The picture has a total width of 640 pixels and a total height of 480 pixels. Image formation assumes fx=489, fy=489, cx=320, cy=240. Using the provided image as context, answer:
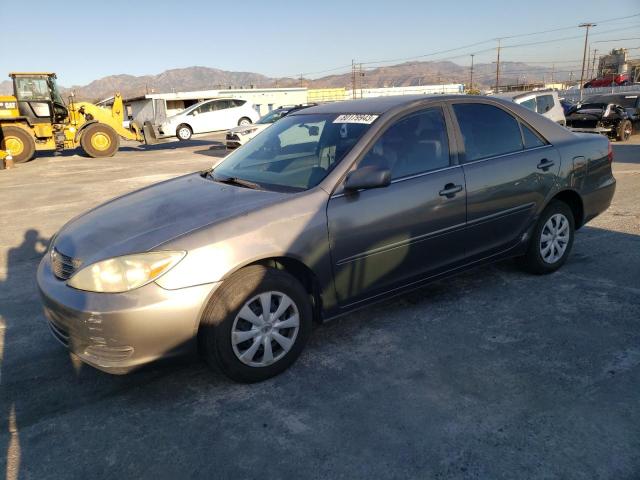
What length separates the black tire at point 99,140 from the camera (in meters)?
17.1

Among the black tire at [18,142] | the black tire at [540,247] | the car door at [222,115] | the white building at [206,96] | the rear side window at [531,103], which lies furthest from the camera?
the white building at [206,96]

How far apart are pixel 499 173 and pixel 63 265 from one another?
313 cm

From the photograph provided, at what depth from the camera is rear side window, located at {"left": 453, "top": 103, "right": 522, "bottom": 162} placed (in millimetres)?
3775

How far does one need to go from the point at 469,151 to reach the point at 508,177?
1.36 ft

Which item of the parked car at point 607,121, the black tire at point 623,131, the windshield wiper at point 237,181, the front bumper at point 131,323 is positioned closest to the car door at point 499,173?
the windshield wiper at point 237,181

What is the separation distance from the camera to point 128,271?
258 centimetres

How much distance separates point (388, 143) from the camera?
339 cm

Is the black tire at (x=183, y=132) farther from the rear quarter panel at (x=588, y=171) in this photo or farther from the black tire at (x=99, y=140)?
the rear quarter panel at (x=588, y=171)

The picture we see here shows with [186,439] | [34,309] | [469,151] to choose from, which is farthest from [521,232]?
[34,309]

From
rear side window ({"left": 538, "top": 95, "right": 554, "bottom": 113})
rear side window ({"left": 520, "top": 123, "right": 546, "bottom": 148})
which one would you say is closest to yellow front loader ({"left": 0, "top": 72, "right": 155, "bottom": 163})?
rear side window ({"left": 538, "top": 95, "right": 554, "bottom": 113})

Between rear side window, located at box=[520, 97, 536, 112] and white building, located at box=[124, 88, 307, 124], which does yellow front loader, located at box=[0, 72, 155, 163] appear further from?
white building, located at box=[124, 88, 307, 124]

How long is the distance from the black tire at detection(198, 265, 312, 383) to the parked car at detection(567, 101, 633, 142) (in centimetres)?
1626

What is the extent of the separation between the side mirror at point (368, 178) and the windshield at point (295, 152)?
0.22 m

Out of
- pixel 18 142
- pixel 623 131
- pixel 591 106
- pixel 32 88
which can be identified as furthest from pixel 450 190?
pixel 32 88
